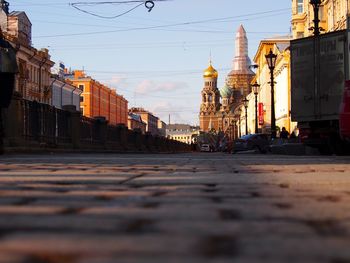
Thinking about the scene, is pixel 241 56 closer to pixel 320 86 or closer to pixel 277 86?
pixel 277 86

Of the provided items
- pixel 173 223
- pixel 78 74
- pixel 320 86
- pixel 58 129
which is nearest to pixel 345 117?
pixel 320 86

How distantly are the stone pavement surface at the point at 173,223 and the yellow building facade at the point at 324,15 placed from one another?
33.8 meters

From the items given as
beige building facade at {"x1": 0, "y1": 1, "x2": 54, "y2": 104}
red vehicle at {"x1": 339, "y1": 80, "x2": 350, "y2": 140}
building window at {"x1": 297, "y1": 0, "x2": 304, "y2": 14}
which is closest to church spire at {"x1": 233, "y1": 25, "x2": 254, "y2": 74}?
beige building facade at {"x1": 0, "y1": 1, "x2": 54, "y2": 104}

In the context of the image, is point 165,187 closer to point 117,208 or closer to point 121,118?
point 117,208

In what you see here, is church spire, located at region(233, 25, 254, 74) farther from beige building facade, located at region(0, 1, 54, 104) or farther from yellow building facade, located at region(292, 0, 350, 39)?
yellow building facade, located at region(292, 0, 350, 39)

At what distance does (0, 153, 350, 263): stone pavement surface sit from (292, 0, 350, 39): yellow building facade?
33.8 meters

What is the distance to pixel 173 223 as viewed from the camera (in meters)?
3.80

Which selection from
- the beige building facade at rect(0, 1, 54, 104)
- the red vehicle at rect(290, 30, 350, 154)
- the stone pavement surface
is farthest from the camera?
the beige building facade at rect(0, 1, 54, 104)

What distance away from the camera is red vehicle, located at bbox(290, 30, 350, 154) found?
19922 millimetres

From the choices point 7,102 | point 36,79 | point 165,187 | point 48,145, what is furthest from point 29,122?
point 36,79

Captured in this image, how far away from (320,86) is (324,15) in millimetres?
38874

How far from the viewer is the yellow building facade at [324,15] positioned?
47344 mm

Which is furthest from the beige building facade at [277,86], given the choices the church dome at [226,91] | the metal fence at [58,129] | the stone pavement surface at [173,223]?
the church dome at [226,91]

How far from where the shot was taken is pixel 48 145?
71.8 ft
